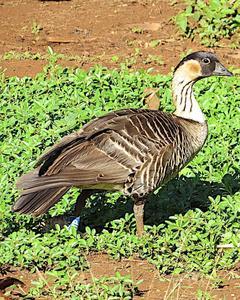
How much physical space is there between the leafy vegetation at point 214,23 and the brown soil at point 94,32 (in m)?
0.16

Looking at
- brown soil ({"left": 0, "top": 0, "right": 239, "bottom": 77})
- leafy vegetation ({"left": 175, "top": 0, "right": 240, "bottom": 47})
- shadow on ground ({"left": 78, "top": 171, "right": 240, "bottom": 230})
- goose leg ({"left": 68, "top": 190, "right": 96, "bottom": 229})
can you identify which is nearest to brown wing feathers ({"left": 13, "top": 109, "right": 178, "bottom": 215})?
goose leg ({"left": 68, "top": 190, "right": 96, "bottom": 229})

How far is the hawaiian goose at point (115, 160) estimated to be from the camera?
22.2 ft

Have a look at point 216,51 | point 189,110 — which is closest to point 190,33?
point 216,51

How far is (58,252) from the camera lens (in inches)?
255

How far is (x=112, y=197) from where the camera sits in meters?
7.84

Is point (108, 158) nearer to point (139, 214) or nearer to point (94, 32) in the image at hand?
point (139, 214)

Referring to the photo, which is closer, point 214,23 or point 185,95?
point 185,95

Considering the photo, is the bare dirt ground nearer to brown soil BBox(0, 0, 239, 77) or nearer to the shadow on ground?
brown soil BBox(0, 0, 239, 77)

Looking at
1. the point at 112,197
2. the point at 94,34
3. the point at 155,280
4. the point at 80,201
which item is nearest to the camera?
the point at 155,280

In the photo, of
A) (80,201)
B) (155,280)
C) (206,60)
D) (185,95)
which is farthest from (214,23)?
(155,280)

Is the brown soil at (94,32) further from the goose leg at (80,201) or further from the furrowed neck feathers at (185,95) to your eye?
the goose leg at (80,201)

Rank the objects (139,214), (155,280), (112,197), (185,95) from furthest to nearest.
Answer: (112,197)
(185,95)
(139,214)
(155,280)

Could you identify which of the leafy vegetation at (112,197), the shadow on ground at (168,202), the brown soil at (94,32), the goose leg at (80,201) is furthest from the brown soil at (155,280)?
the brown soil at (94,32)

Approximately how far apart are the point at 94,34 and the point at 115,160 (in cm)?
562
